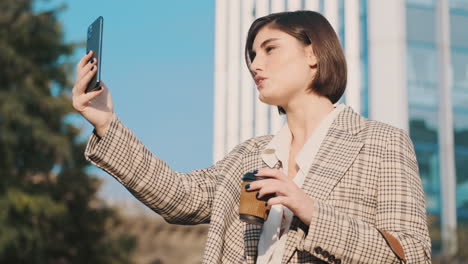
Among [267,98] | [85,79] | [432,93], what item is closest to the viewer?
[85,79]

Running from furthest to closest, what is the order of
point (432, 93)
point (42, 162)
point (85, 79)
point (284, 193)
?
point (432, 93), point (42, 162), point (85, 79), point (284, 193)

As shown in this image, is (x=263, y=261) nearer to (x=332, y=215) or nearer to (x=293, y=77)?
(x=332, y=215)

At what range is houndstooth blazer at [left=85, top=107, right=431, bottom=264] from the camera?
1882mm

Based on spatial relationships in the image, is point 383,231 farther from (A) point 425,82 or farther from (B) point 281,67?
(A) point 425,82

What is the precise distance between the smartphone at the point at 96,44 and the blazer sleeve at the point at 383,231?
2.28 feet

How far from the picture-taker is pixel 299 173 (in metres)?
2.20

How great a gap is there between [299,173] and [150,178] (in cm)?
44

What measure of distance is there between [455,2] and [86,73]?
61.8ft

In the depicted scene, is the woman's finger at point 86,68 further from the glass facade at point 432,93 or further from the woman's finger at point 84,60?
the glass facade at point 432,93

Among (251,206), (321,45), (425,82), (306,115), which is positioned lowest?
(251,206)

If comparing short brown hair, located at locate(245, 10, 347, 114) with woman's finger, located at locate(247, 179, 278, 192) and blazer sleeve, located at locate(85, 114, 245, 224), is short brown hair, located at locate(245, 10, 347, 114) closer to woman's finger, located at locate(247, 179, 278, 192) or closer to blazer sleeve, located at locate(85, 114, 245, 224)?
blazer sleeve, located at locate(85, 114, 245, 224)

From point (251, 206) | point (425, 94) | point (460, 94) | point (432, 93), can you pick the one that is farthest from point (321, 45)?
point (460, 94)

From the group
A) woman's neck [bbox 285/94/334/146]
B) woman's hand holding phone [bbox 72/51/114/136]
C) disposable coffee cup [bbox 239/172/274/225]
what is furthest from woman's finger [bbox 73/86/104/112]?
woman's neck [bbox 285/94/334/146]

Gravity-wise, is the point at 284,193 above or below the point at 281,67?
below
